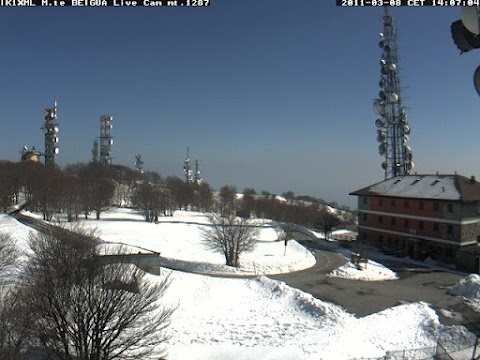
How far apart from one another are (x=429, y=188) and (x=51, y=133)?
8690cm

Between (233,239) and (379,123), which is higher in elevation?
(379,123)

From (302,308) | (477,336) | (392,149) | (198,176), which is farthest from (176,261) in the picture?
(198,176)

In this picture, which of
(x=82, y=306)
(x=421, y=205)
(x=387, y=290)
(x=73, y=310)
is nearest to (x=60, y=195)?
(x=387, y=290)

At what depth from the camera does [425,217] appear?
143 ft

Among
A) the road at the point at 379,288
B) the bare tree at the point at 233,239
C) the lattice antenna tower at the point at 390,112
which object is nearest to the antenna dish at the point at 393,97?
the lattice antenna tower at the point at 390,112

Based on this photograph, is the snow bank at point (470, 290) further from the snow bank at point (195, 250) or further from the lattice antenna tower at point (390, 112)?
the lattice antenna tower at point (390, 112)

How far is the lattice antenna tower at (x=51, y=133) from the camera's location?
98875 mm

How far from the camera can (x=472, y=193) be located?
42250mm

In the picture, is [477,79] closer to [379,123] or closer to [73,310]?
[73,310]

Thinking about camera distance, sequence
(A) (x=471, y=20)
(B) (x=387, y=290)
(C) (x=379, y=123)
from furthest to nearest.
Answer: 1. (C) (x=379, y=123)
2. (B) (x=387, y=290)
3. (A) (x=471, y=20)

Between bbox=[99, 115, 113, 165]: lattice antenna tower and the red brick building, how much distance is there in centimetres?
8501

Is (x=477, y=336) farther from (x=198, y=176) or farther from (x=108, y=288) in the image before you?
(x=198, y=176)

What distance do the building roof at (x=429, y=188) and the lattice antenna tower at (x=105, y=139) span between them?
84822 mm

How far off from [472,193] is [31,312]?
4230 centimetres
